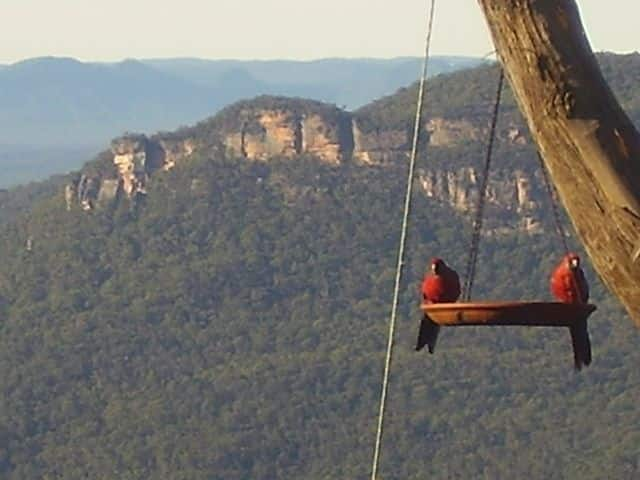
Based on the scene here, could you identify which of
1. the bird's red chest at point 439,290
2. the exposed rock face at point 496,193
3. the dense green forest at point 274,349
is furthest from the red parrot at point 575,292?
the exposed rock face at point 496,193

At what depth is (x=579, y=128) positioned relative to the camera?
9.09 feet

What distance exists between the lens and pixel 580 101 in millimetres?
2783

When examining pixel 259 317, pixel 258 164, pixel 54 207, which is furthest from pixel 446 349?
pixel 54 207

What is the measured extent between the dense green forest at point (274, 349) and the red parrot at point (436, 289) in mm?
36584

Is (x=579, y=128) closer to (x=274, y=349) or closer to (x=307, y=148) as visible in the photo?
(x=274, y=349)

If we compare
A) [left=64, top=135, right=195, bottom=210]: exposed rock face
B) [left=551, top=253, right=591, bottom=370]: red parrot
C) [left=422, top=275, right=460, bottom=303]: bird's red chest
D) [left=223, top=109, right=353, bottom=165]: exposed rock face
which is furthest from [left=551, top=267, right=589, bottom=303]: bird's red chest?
[left=64, top=135, right=195, bottom=210]: exposed rock face

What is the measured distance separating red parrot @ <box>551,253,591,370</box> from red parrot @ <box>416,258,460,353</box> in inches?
7.7

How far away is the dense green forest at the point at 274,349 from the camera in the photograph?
5009 centimetres

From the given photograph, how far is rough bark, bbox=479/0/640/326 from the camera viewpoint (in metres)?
2.76

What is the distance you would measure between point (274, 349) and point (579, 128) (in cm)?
5714

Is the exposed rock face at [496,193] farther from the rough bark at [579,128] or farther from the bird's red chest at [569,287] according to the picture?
the rough bark at [579,128]

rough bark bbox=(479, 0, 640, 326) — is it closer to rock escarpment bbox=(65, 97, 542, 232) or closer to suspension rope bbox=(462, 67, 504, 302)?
suspension rope bbox=(462, 67, 504, 302)

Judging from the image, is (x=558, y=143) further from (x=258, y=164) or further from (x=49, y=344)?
(x=258, y=164)

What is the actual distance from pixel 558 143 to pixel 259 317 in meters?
60.6
